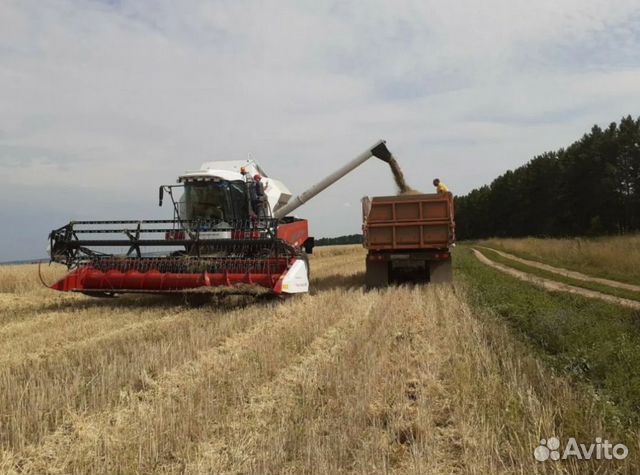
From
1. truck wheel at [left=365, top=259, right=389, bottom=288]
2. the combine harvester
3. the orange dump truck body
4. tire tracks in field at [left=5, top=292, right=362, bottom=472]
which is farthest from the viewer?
truck wheel at [left=365, top=259, right=389, bottom=288]

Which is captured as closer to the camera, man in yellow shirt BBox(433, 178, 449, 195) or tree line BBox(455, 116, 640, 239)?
man in yellow shirt BBox(433, 178, 449, 195)

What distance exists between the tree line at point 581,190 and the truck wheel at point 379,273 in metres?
39.2

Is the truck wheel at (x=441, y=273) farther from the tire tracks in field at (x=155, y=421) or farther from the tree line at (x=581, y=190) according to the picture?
the tree line at (x=581, y=190)

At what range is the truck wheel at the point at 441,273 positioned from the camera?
11.9m

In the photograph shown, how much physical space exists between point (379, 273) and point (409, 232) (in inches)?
48.1

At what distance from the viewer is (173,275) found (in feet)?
31.7

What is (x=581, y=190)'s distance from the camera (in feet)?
179

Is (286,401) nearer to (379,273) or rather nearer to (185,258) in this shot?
(185,258)

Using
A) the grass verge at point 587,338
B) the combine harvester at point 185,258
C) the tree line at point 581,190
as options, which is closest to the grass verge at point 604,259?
the grass verge at point 587,338

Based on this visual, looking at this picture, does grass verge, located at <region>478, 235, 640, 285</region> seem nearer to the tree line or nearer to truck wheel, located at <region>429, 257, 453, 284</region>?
truck wheel, located at <region>429, 257, 453, 284</region>

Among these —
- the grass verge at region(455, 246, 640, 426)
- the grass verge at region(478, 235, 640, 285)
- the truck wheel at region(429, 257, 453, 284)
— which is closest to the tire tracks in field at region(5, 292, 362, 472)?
the grass verge at region(455, 246, 640, 426)

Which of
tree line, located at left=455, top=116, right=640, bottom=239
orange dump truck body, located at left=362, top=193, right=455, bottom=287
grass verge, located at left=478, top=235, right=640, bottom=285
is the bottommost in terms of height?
grass verge, located at left=478, top=235, right=640, bottom=285

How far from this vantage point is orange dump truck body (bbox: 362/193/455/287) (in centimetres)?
1189

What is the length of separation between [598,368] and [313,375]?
8.90 ft
